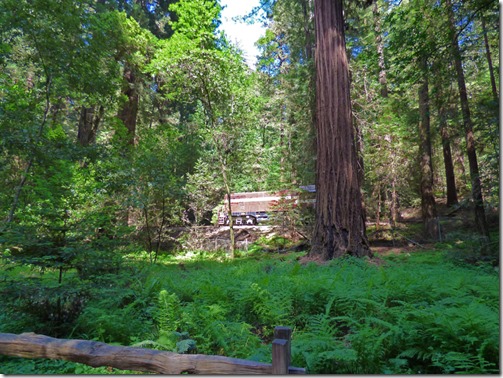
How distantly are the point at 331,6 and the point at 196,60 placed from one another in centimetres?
594

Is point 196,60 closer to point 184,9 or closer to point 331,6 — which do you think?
point 184,9

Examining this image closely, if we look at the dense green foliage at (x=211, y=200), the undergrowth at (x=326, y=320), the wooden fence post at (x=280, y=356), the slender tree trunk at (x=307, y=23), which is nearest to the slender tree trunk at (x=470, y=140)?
the dense green foliage at (x=211, y=200)

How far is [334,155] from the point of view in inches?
274

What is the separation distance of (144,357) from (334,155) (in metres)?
5.68

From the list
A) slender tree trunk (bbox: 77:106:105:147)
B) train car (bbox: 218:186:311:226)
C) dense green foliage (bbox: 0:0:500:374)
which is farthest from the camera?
train car (bbox: 218:186:311:226)

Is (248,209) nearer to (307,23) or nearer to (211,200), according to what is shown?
(211,200)

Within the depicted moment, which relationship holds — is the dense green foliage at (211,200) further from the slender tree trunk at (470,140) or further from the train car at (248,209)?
the train car at (248,209)

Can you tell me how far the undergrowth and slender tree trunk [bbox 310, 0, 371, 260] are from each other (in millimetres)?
1042

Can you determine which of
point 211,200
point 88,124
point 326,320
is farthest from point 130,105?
point 326,320

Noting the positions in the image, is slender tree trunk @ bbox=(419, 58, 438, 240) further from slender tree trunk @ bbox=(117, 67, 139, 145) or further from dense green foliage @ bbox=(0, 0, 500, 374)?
slender tree trunk @ bbox=(117, 67, 139, 145)

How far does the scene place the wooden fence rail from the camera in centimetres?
196

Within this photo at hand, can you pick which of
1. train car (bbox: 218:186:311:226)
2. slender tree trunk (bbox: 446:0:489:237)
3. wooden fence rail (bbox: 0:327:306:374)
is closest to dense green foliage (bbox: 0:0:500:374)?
slender tree trunk (bbox: 446:0:489:237)

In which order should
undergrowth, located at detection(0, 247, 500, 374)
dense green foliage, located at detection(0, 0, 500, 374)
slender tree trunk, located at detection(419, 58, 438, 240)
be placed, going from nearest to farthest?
undergrowth, located at detection(0, 247, 500, 374)
dense green foliage, located at detection(0, 0, 500, 374)
slender tree trunk, located at detection(419, 58, 438, 240)

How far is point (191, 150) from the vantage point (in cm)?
1686
